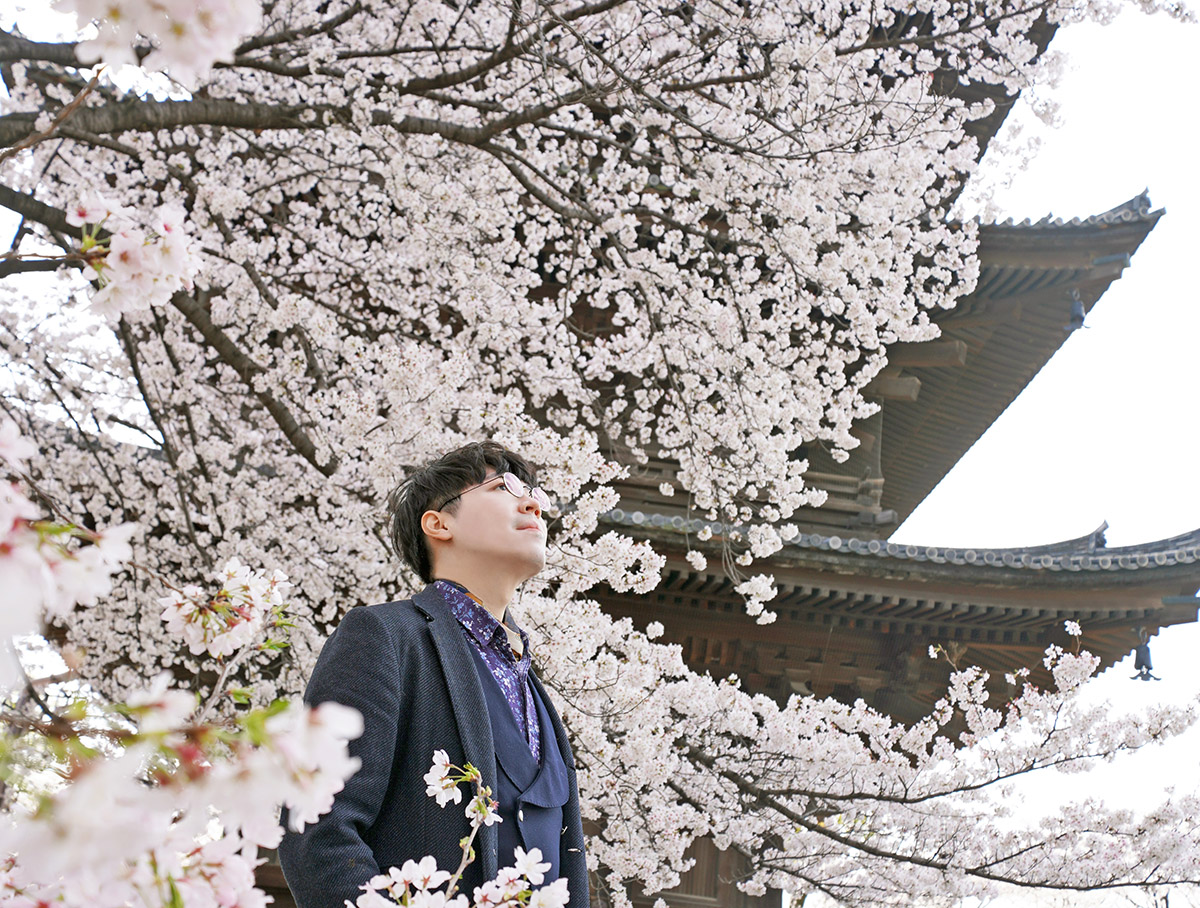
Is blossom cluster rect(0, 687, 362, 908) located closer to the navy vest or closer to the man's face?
the navy vest

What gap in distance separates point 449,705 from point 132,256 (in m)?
1.12

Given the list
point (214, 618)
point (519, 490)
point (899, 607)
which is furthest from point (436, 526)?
point (899, 607)

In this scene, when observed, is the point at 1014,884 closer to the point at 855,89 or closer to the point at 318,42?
the point at 855,89

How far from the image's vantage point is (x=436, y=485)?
8.57 feet

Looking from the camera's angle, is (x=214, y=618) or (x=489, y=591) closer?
(x=214, y=618)

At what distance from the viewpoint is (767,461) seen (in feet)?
20.0

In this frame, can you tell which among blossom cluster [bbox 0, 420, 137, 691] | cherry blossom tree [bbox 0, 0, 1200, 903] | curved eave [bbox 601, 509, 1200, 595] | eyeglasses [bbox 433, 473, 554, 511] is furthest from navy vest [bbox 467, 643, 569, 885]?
curved eave [bbox 601, 509, 1200, 595]

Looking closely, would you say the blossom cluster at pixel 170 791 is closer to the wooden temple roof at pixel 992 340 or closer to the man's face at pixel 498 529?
the man's face at pixel 498 529

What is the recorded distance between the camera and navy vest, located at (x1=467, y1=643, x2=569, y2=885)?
208cm

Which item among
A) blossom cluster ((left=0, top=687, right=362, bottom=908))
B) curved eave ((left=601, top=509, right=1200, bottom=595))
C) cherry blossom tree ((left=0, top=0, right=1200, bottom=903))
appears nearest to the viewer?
blossom cluster ((left=0, top=687, right=362, bottom=908))

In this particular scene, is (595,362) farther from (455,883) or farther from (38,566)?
(38,566)

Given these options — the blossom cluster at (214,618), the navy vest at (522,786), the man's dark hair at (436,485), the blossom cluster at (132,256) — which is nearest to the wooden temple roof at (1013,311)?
the man's dark hair at (436,485)

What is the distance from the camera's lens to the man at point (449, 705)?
75.7 inches

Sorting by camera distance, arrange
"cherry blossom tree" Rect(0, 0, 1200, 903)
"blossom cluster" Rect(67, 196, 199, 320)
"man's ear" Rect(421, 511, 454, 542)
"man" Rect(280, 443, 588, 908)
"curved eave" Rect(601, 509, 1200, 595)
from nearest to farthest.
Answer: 1. "blossom cluster" Rect(67, 196, 199, 320)
2. "man" Rect(280, 443, 588, 908)
3. "man's ear" Rect(421, 511, 454, 542)
4. "cherry blossom tree" Rect(0, 0, 1200, 903)
5. "curved eave" Rect(601, 509, 1200, 595)
